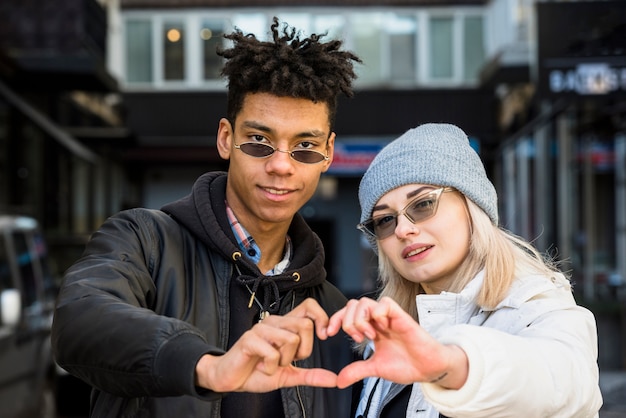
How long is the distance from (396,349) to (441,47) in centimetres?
2117

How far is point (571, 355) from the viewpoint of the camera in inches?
77.0

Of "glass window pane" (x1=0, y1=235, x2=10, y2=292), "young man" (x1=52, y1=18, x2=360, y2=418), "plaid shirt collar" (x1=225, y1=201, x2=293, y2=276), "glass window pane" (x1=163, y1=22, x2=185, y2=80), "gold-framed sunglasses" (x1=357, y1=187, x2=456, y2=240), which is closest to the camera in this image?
"young man" (x1=52, y1=18, x2=360, y2=418)

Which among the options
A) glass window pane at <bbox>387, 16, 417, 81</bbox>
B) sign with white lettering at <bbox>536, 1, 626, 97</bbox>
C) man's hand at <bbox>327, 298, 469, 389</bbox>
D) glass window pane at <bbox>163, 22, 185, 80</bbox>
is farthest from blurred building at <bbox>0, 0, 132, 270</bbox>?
man's hand at <bbox>327, 298, 469, 389</bbox>

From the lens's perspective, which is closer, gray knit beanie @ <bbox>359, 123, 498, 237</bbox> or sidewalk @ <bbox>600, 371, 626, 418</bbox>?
gray knit beanie @ <bbox>359, 123, 498, 237</bbox>

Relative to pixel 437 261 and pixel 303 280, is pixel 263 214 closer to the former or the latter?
pixel 303 280

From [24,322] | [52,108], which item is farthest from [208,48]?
[24,322]

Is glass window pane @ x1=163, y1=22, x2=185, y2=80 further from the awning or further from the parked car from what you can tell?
the parked car

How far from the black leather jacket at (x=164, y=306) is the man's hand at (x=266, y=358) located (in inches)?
2.1

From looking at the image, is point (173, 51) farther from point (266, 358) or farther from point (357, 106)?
point (266, 358)

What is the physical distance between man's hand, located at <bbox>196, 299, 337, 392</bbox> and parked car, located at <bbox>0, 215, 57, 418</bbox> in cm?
419

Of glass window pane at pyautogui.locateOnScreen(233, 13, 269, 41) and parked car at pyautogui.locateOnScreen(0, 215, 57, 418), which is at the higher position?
glass window pane at pyautogui.locateOnScreen(233, 13, 269, 41)

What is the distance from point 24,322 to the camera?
626 cm

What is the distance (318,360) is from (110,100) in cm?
1901

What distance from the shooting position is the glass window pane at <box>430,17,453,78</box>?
22062 mm
